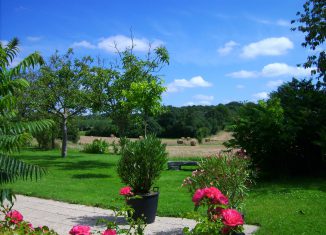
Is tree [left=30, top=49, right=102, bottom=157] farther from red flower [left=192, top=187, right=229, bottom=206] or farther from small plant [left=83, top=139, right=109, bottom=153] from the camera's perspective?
red flower [left=192, top=187, right=229, bottom=206]

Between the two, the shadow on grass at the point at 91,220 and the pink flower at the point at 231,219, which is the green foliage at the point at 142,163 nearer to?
the shadow on grass at the point at 91,220

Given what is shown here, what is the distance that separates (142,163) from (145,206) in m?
0.84

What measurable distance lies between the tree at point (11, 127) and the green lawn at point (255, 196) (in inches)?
92.7

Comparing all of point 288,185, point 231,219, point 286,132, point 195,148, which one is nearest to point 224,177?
point 231,219

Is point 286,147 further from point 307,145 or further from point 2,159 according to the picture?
point 2,159

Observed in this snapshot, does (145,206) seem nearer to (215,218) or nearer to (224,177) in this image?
(224,177)

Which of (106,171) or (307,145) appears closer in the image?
(307,145)

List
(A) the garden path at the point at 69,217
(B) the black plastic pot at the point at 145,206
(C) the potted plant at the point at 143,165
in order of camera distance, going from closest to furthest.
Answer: (A) the garden path at the point at 69,217 < (B) the black plastic pot at the point at 145,206 < (C) the potted plant at the point at 143,165

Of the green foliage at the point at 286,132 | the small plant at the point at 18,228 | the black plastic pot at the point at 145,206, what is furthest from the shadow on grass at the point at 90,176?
the small plant at the point at 18,228

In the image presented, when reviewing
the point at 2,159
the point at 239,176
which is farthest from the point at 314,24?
the point at 2,159

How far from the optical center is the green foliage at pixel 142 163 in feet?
26.6

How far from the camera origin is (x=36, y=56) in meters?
5.50

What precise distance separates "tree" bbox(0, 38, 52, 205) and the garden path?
270 centimetres

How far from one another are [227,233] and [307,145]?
11.7m
